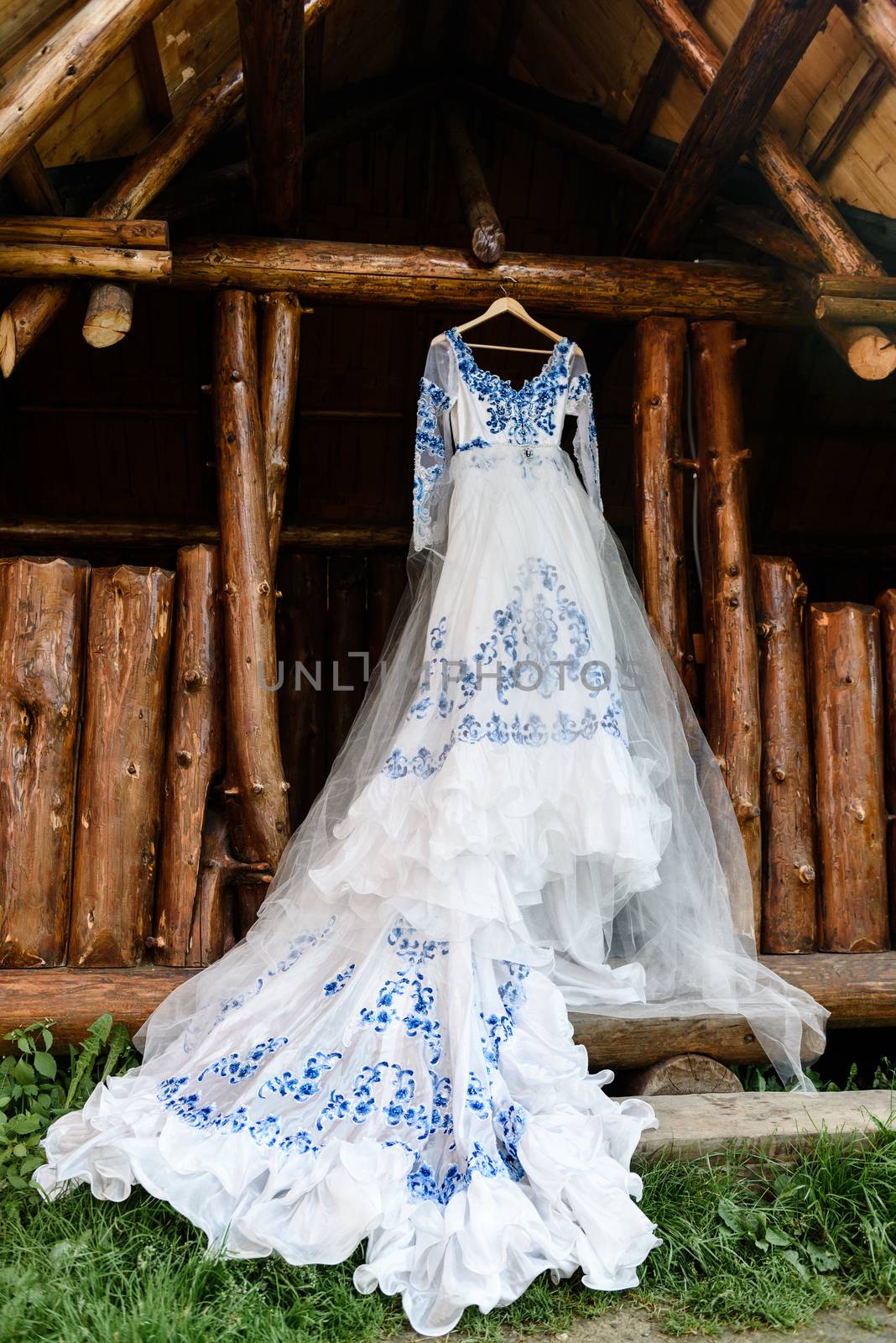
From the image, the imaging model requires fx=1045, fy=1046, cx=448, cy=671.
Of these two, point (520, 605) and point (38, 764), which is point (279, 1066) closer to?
point (38, 764)

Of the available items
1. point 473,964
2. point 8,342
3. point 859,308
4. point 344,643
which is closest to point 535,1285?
point 473,964

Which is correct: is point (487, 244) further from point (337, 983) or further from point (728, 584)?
point (337, 983)

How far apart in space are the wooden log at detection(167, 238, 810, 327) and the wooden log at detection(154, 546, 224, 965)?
3.65 ft

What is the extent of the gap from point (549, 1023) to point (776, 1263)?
812mm

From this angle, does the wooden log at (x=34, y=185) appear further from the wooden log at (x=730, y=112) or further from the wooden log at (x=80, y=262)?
the wooden log at (x=730, y=112)

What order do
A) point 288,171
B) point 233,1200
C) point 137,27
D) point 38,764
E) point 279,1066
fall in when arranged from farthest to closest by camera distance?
point 288,171, point 38,764, point 137,27, point 279,1066, point 233,1200

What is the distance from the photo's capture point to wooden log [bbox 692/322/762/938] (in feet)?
12.5

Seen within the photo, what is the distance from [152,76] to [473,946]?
3346 millimetres

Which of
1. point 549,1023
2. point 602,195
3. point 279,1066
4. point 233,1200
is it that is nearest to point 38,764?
point 279,1066

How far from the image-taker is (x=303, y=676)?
19.3 ft

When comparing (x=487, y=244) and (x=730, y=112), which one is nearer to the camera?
(x=730, y=112)

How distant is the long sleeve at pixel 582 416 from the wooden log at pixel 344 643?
2303 millimetres

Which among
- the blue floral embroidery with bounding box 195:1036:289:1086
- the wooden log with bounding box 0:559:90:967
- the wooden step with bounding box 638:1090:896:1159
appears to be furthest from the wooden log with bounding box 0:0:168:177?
the wooden step with bounding box 638:1090:896:1159

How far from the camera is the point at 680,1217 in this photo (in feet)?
8.70
